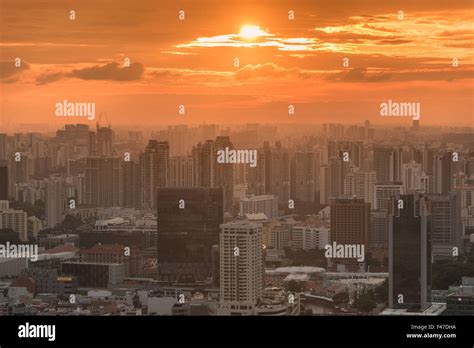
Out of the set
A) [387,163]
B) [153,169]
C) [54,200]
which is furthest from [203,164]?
[387,163]

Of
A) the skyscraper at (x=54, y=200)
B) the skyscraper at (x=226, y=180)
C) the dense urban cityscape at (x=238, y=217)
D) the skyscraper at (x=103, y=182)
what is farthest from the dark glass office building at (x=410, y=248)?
the skyscraper at (x=54, y=200)

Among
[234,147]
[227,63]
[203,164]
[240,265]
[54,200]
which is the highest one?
[227,63]

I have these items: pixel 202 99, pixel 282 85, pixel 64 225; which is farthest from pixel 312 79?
pixel 64 225

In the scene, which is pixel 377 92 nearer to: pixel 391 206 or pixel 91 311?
pixel 391 206

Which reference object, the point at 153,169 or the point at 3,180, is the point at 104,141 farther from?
the point at 3,180

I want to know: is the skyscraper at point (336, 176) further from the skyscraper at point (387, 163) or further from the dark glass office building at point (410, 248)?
the dark glass office building at point (410, 248)
